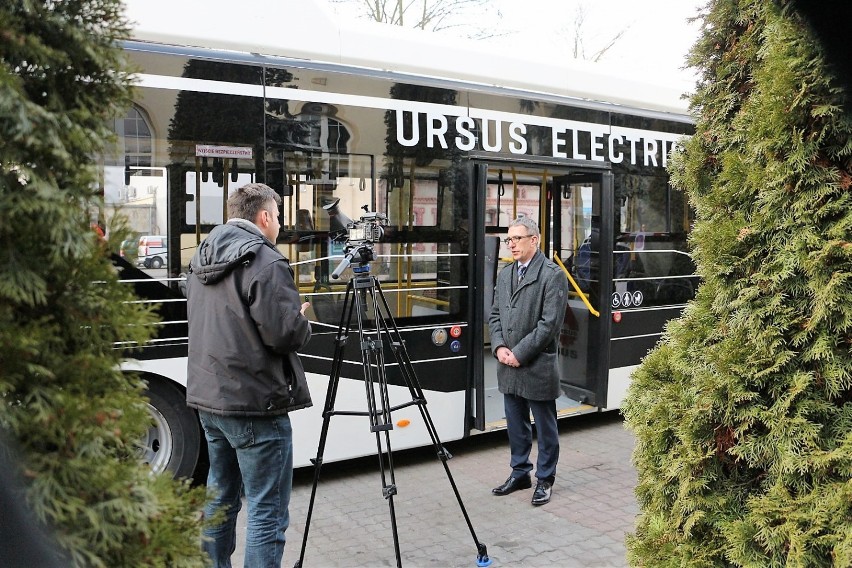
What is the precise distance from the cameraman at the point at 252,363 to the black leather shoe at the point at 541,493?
2.26 meters

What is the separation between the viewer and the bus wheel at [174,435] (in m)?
5.18

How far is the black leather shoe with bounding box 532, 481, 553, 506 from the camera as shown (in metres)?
5.35

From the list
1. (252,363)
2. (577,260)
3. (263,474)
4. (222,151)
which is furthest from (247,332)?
(577,260)

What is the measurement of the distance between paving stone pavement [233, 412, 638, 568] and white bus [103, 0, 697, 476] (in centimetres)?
31

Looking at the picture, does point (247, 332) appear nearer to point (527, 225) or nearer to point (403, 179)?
point (527, 225)

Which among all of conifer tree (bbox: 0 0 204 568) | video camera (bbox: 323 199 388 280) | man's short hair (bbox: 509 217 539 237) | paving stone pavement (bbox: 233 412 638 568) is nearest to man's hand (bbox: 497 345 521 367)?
man's short hair (bbox: 509 217 539 237)

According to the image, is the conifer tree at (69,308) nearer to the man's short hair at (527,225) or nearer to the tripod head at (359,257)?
the tripod head at (359,257)

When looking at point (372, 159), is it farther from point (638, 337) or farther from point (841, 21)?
point (841, 21)

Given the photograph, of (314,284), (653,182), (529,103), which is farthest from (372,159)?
(653,182)

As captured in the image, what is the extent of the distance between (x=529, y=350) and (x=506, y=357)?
0.19 m

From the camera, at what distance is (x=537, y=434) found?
5.55 metres

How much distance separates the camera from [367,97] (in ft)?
18.8

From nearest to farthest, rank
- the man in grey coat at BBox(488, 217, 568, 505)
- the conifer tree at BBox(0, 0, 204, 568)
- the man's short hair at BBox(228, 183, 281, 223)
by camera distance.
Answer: the conifer tree at BBox(0, 0, 204, 568), the man's short hair at BBox(228, 183, 281, 223), the man in grey coat at BBox(488, 217, 568, 505)

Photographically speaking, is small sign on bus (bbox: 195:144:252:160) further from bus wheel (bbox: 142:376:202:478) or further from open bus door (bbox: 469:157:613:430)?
open bus door (bbox: 469:157:613:430)
